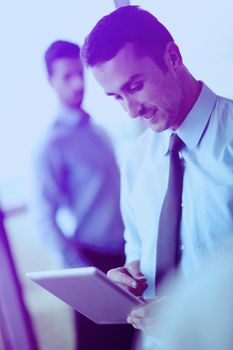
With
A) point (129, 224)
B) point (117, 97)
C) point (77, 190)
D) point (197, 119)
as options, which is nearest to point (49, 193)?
point (77, 190)

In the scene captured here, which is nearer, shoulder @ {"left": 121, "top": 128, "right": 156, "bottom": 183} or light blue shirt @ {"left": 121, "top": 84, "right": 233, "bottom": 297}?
light blue shirt @ {"left": 121, "top": 84, "right": 233, "bottom": 297}

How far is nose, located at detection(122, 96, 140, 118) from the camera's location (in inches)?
37.2

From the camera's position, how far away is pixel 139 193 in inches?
40.9

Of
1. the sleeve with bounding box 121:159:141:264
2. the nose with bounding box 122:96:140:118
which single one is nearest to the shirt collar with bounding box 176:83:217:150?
the nose with bounding box 122:96:140:118

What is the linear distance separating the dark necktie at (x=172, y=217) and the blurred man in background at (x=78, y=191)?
0.67 feet

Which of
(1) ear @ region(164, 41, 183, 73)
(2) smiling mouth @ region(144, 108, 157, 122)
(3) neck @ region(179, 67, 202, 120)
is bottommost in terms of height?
(2) smiling mouth @ region(144, 108, 157, 122)

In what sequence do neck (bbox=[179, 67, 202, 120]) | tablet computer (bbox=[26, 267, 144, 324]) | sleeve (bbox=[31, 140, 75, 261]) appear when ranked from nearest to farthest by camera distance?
tablet computer (bbox=[26, 267, 144, 324]) → neck (bbox=[179, 67, 202, 120]) → sleeve (bbox=[31, 140, 75, 261])

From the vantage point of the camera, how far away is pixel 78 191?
3.76 feet

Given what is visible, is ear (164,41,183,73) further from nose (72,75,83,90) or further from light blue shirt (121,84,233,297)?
nose (72,75,83,90)

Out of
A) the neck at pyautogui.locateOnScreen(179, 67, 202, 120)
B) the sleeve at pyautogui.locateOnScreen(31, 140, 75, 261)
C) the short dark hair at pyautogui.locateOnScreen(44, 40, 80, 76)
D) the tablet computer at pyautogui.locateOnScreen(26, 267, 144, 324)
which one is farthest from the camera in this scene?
the sleeve at pyautogui.locateOnScreen(31, 140, 75, 261)

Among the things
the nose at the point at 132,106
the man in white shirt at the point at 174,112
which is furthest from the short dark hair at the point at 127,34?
the nose at the point at 132,106

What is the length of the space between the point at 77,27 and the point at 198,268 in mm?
625

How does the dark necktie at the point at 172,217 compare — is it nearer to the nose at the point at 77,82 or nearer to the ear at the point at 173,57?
the ear at the point at 173,57

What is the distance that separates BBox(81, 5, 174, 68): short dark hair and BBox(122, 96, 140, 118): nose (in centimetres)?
10
